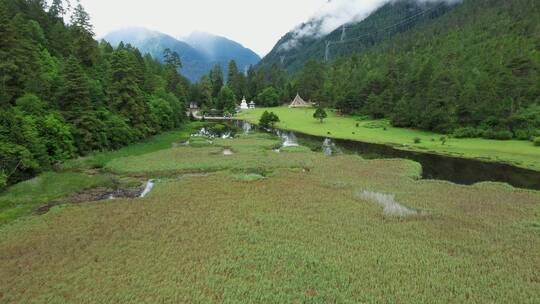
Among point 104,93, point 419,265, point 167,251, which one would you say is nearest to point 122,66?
point 104,93

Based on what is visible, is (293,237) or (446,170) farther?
(446,170)

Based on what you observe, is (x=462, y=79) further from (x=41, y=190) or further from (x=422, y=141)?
(x=41, y=190)

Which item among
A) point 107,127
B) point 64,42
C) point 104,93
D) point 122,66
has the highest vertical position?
point 64,42

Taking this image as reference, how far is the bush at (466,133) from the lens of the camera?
59031 millimetres

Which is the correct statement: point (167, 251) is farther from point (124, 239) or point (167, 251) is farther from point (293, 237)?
point (293, 237)

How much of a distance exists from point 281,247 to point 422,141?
47.2 meters

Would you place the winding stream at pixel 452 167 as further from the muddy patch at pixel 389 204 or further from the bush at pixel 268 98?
the bush at pixel 268 98

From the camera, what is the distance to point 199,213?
24391 millimetres

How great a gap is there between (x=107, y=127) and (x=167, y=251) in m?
33.8

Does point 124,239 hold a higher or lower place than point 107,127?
lower

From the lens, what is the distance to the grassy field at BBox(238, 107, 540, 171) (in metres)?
44.8

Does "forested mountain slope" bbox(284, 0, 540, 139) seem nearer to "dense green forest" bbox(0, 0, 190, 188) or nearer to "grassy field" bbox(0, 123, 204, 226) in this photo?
"dense green forest" bbox(0, 0, 190, 188)

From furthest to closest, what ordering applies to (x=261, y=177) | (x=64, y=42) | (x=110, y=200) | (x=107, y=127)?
1. (x=64, y=42)
2. (x=107, y=127)
3. (x=261, y=177)
4. (x=110, y=200)

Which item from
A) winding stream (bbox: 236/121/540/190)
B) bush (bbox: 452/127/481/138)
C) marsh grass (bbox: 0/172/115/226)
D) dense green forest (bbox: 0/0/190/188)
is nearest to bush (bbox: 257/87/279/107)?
dense green forest (bbox: 0/0/190/188)
